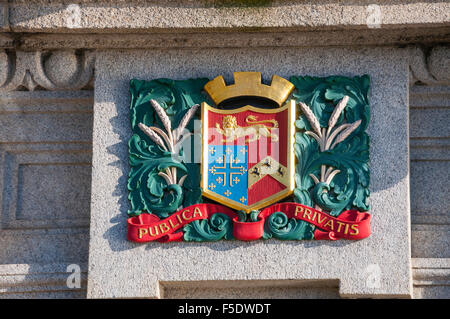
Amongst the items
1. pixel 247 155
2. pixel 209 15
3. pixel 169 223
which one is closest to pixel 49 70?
pixel 209 15

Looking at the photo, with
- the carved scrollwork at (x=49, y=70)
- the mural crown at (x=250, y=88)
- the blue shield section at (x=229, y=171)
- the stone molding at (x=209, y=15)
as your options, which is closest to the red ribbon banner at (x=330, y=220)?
the blue shield section at (x=229, y=171)

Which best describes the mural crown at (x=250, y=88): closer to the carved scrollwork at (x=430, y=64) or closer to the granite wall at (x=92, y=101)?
the granite wall at (x=92, y=101)

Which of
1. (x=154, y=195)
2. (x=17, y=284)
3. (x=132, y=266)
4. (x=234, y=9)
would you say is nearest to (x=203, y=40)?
(x=234, y=9)

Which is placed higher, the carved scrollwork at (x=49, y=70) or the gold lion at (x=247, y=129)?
the carved scrollwork at (x=49, y=70)

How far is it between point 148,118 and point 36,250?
1.16 m

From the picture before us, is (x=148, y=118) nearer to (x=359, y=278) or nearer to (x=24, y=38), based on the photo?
(x=24, y=38)

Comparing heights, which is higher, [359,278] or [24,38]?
[24,38]

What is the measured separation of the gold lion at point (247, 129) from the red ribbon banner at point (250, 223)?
0.45 m

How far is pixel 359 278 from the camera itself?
669 centimetres

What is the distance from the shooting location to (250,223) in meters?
6.75

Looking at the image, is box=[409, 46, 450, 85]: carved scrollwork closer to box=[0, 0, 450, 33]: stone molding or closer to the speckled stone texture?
the speckled stone texture

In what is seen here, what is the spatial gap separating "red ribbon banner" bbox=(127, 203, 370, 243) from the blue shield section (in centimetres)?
11

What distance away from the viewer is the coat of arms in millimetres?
6777

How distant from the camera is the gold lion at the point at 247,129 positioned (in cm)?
688
